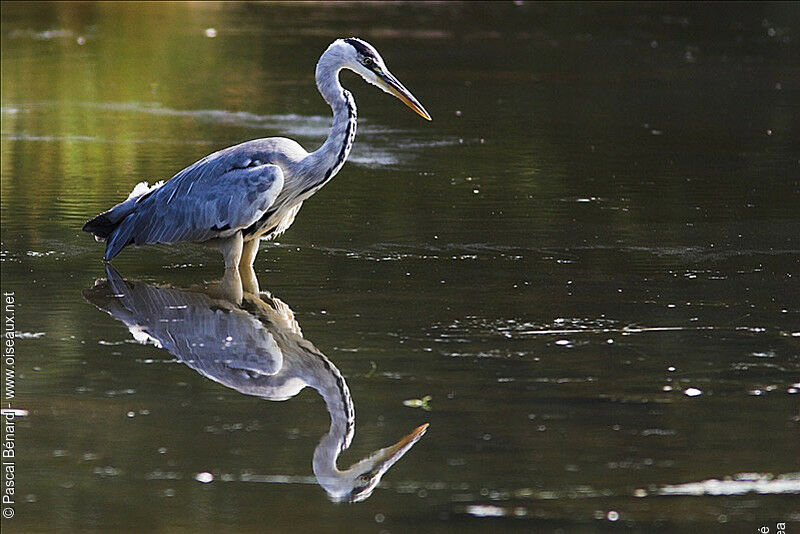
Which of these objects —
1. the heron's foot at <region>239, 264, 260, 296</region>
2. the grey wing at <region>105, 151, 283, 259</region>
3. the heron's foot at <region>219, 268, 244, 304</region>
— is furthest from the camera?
the grey wing at <region>105, 151, 283, 259</region>

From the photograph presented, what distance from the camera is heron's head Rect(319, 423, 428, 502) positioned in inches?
248

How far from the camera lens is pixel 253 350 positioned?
8.23 meters

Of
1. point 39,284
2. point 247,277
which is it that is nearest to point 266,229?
point 247,277

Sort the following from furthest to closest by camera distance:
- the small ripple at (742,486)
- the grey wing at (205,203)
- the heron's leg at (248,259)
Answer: the heron's leg at (248,259), the grey wing at (205,203), the small ripple at (742,486)

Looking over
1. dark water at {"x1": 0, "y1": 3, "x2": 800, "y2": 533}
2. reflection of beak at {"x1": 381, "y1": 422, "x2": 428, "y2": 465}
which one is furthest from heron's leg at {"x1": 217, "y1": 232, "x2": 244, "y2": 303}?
reflection of beak at {"x1": 381, "y1": 422, "x2": 428, "y2": 465}

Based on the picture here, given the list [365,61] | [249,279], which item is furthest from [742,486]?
[365,61]

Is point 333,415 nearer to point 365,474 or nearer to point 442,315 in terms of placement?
point 365,474

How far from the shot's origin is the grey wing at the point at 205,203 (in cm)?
987

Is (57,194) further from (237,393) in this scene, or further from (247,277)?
(237,393)

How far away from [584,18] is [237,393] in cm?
2114

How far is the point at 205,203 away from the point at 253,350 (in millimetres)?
2068

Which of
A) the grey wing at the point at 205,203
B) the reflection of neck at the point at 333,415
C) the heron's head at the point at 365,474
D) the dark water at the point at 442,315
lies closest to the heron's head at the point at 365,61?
the grey wing at the point at 205,203

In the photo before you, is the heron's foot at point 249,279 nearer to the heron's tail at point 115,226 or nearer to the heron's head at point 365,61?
the heron's tail at point 115,226

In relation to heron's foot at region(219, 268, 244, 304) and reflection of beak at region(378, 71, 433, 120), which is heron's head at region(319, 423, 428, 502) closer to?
heron's foot at region(219, 268, 244, 304)
